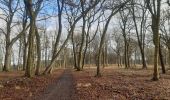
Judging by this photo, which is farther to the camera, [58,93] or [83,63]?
[83,63]

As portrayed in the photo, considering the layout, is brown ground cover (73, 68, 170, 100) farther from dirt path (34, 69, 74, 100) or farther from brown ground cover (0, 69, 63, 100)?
brown ground cover (0, 69, 63, 100)

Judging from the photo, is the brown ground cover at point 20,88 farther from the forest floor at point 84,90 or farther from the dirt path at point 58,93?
the dirt path at point 58,93

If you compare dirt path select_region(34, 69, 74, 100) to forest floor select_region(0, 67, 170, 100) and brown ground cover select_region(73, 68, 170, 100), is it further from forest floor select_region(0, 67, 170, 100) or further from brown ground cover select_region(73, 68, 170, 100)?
brown ground cover select_region(73, 68, 170, 100)

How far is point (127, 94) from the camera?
15414 millimetres

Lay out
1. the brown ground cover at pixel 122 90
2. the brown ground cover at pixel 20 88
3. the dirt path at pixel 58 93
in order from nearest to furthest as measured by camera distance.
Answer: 1. the dirt path at pixel 58 93
2. the brown ground cover at pixel 122 90
3. the brown ground cover at pixel 20 88

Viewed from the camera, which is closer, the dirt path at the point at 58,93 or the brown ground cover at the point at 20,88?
the dirt path at the point at 58,93

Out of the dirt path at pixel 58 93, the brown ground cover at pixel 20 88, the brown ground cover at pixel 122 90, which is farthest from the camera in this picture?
the brown ground cover at pixel 20 88

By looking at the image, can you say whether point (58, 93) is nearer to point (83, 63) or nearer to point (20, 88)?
Answer: point (20, 88)

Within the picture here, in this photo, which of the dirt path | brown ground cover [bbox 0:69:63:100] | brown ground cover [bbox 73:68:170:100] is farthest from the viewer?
brown ground cover [bbox 0:69:63:100]

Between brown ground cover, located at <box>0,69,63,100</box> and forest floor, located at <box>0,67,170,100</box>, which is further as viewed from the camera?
brown ground cover, located at <box>0,69,63,100</box>

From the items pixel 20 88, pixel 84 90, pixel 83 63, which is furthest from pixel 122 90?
pixel 83 63

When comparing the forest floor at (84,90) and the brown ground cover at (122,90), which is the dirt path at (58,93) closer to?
the forest floor at (84,90)

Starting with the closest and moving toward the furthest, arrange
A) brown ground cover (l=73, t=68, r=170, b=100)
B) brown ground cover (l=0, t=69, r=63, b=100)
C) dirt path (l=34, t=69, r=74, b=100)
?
dirt path (l=34, t=69, r=74, b=100) → brown ground cover (l=73, t=68, r=170, b=100) → brown ground cover (l=0, t=69, r=63, b=100)

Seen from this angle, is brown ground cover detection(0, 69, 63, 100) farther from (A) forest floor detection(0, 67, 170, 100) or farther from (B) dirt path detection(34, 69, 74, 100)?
(B) dirt path detection(34, 69, 74, 100)
